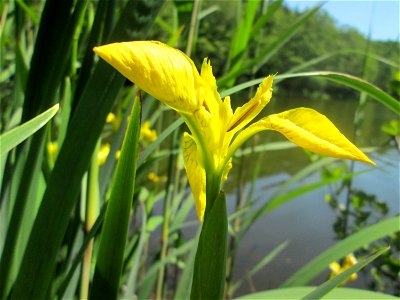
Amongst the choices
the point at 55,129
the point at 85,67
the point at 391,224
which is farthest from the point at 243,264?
the point at 85,67

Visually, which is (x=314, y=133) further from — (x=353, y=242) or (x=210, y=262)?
(x=353, y=242)

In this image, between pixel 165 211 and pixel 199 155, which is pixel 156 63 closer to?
pixel 199 155

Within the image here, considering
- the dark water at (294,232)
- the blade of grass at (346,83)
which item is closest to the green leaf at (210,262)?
the blade of grass at (346,83)

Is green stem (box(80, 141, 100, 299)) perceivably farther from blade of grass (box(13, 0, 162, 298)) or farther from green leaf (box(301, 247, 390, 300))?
green leaf (box(301, 247, 390, 300))

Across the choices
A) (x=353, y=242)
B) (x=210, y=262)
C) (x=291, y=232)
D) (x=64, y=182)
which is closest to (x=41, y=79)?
(x=64, y=182)

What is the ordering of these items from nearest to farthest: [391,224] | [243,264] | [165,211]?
[391,224] → [165,211] → [243,264]

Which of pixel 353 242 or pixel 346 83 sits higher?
pixel 346 83
